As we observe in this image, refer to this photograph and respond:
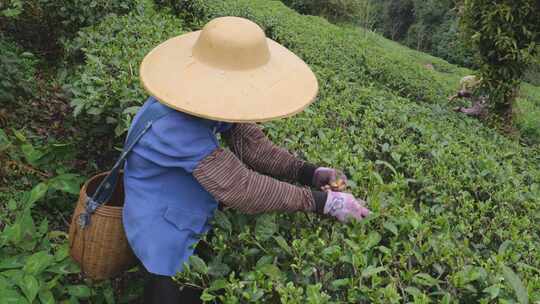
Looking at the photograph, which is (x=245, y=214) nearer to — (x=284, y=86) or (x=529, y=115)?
(x=284, y=86)

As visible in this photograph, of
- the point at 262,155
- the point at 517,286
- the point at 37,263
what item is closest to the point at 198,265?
the point at 262,155

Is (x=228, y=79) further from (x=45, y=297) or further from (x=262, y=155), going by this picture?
(x=45, y=297)

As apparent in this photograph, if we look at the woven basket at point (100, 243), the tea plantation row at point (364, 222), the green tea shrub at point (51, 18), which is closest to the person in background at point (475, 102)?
the tea plantation row at point (364, 222)

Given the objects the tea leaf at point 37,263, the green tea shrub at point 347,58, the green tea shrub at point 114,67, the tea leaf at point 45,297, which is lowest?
the green tea shrub at point 347,58

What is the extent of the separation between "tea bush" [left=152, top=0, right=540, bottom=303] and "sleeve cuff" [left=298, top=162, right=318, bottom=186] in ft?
0.74

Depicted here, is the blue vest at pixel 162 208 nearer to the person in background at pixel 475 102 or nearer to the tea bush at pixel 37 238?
the tea bush at pixel 37 238

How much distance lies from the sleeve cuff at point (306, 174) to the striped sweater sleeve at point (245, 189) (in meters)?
0.34

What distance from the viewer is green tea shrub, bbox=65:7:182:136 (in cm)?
310

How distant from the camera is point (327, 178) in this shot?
2268 mm

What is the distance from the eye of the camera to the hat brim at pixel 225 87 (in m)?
1.80

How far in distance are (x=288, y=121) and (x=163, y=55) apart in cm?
115

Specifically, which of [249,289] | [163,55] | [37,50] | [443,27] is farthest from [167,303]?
[443,27]

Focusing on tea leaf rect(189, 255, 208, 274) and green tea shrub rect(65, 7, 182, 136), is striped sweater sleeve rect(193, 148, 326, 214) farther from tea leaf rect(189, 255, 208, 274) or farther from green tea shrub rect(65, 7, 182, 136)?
green tea shrub rect(65, 7, 182, 136)

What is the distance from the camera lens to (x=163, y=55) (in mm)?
2037
